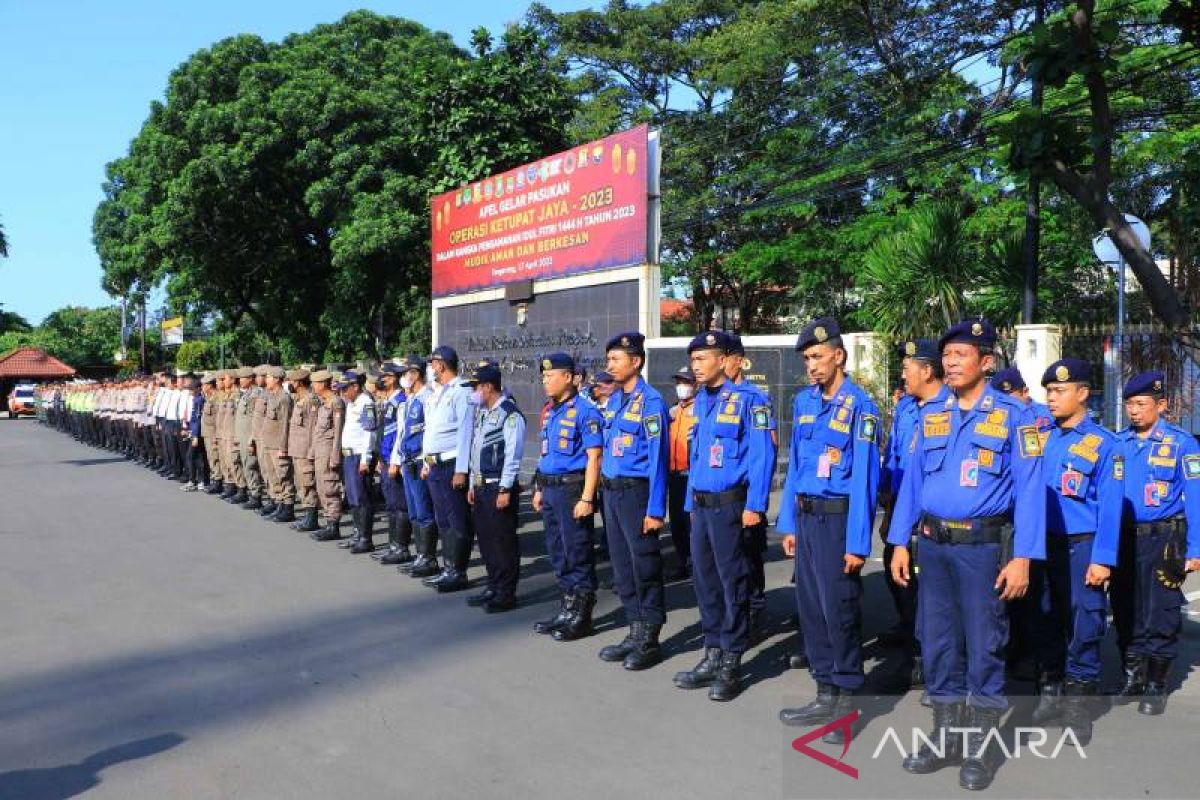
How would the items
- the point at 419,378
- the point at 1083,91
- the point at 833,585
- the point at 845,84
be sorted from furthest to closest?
the point at 845,84 → the point at 1083,91 → the point at 419,378 → the point at 833,585

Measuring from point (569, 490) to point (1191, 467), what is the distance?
3.45 meters

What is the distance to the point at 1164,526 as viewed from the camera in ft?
15.8

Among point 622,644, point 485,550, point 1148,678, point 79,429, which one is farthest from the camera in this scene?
point 79,429

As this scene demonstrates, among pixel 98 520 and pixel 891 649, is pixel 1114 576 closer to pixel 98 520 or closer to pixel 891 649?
pixel 891 649

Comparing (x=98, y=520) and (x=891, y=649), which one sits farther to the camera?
(x=98, y=520)

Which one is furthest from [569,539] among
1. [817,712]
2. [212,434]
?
[212,434]

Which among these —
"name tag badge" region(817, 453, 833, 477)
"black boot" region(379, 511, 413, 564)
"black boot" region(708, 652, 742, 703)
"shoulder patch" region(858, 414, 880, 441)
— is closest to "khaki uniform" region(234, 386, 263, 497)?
"black boot" region(379, 511, 413, 564)

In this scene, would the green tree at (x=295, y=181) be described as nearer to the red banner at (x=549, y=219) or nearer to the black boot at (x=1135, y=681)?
the red banner at (x=549, y=219)

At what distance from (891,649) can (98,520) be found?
9.35 m

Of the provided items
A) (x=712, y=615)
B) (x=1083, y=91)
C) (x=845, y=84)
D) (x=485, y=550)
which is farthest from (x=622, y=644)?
(x=845, y=84)

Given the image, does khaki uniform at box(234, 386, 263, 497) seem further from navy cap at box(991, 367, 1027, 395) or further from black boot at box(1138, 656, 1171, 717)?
black boot at box(1138, 656, 1171, 717)

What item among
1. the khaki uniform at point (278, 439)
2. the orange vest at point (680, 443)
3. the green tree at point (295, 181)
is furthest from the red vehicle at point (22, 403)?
the orange vest at point (680, 443)

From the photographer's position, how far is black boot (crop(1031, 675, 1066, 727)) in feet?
15.0

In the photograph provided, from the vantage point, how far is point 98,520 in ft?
37.1
